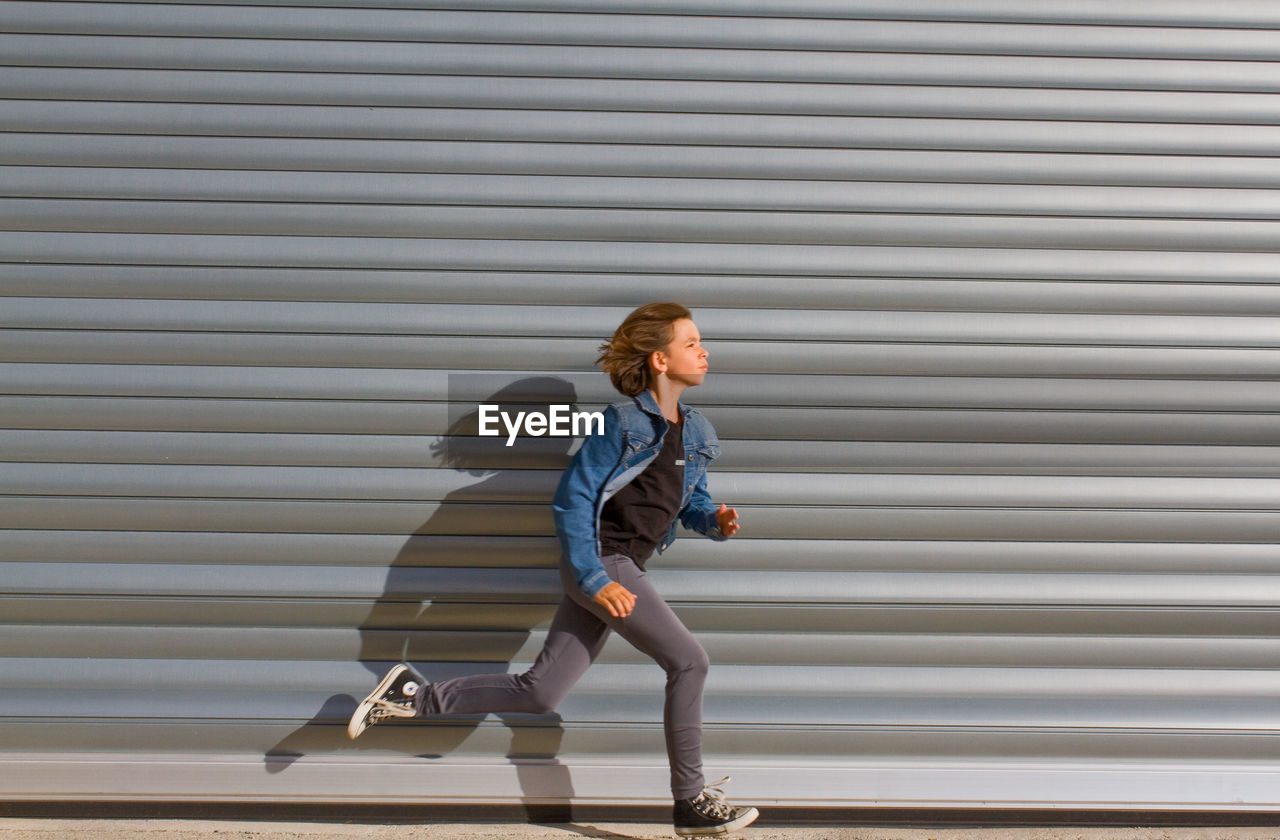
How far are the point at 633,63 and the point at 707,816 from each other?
8.53 ft

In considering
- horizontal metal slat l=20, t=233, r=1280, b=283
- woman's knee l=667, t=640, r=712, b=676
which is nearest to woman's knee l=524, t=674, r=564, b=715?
woman's knee l=667, t=640, r=712, b=676

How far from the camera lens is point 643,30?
123 inches

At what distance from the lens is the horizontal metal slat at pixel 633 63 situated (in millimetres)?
3092

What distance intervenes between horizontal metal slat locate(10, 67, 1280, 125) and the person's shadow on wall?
108cm

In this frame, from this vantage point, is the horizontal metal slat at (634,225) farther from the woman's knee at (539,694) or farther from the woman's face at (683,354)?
the woman's knee at (539,694)

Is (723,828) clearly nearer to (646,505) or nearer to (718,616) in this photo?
(718,616)

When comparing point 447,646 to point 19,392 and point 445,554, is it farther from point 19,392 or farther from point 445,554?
point 19,392

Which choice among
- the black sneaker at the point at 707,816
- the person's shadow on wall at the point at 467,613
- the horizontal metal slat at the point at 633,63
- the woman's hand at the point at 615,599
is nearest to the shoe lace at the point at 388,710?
the person's shadow on wall at the point at 467,613

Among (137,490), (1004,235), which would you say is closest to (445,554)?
(137,490)

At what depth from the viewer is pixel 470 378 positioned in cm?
308

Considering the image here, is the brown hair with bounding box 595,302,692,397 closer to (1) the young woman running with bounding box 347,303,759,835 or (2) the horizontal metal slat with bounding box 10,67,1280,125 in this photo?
(1) the young woman running with bounding box 347,303,759,835

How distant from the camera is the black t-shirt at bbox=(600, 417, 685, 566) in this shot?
8.66 ft

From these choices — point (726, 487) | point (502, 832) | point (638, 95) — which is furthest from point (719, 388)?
point (502, 832)

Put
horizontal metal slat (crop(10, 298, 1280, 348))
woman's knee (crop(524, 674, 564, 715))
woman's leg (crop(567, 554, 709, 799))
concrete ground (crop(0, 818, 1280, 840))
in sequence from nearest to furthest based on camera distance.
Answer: woman's leg (crop(567, 554, 709, 799))
woman's knee (crop(524, 674, 564, 715))
concrete ground (crop(0, 818, 1280, 840))
horizontal metal slat (crop(10, 298, 1280, 348))
